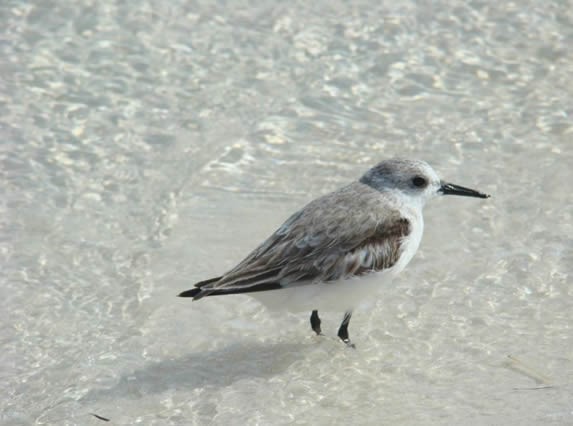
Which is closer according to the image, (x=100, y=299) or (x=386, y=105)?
(x=100, y=299)

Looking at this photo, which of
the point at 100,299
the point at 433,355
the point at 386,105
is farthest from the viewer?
the point at 386,105

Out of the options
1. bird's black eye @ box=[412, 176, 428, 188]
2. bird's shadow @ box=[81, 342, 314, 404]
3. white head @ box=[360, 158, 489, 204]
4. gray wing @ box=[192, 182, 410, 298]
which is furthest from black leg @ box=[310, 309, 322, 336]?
bird's black eye @ box=[412, 176, 428, 188]

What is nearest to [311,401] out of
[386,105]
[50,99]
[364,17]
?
[386,105]

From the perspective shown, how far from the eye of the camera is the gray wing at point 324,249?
490 centimetres

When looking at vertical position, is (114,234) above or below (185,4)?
below

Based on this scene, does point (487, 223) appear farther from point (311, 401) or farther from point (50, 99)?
point (50, 99)

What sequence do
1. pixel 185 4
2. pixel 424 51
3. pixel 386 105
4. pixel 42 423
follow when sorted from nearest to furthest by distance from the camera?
pixel 42 423
pixel 386 105
pixel 424 51
pixel 185 4

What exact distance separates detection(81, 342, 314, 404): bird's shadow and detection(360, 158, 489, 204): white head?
94 cm

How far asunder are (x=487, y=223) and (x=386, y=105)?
1683mm

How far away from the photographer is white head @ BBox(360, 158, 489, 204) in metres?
5.33

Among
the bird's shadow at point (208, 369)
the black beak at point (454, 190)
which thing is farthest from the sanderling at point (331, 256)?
the bird's shadow at point (208, 369)

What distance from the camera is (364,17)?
881 centimetres

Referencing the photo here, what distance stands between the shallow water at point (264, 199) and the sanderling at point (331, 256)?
0.46 meters

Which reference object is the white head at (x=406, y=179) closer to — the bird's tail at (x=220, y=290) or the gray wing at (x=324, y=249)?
the gray wing at (x=324, y=249)
